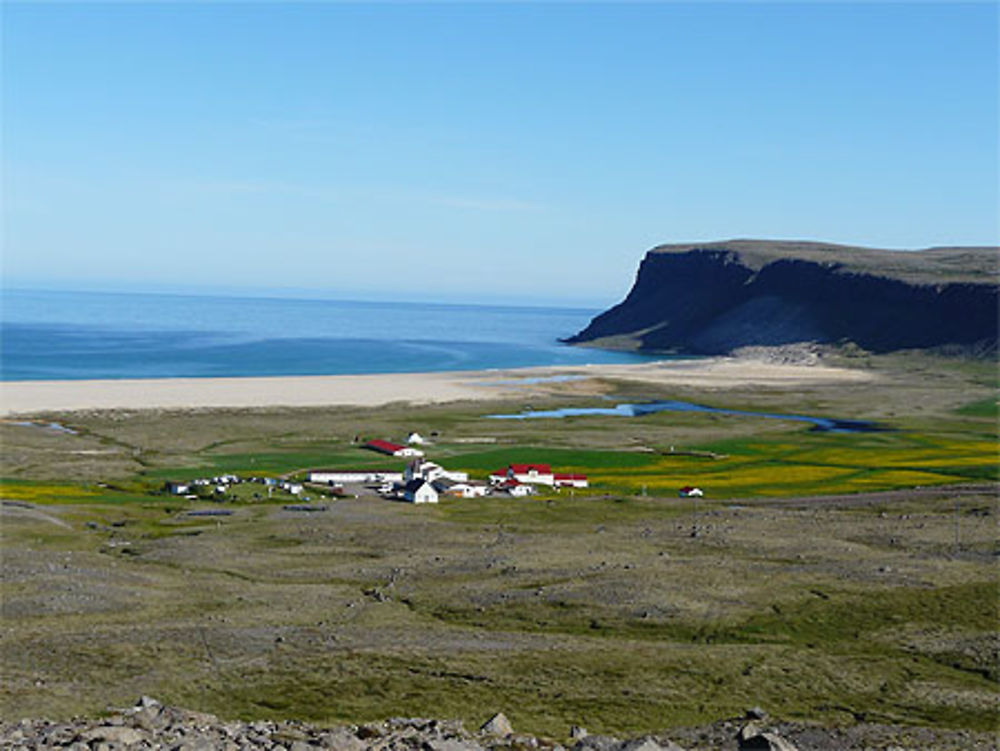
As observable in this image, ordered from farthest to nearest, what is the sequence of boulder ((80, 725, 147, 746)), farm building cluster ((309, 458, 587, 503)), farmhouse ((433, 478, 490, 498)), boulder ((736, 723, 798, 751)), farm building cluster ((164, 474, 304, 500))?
farm building cluster ((309, 458, 587, 503)), farmhouse ((433, 478, 490, 498)), farm building cluster ((164, 474, 304, 500)), boulder ((736, 723, 798, 751)), boulder ((80, 725, 147, 746))

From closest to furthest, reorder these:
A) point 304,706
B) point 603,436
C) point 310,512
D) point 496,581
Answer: point 304,706, point 496,581, point 310,512, point 603,436

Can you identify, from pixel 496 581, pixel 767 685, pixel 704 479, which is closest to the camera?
pixel 767 685

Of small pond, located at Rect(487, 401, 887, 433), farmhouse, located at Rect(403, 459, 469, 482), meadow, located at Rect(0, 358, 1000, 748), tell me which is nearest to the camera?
meadow, located at Rect(0, 358, 1000, 748)

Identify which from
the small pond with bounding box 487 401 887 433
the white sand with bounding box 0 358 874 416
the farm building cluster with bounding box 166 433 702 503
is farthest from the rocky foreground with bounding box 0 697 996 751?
the white sand with bounding box 0 358 874 416

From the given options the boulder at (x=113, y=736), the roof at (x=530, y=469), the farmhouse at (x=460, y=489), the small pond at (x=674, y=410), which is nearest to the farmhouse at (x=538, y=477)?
the roof at (x=530, y=469)

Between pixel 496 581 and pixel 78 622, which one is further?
pixel 496 581

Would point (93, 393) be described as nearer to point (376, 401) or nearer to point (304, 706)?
point (376, 401)

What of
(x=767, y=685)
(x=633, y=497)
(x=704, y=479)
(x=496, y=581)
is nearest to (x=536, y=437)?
(x=704, y=479)

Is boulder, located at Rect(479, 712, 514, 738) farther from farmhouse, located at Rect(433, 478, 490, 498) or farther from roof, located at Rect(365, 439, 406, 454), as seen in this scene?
roof, located at Rect(365, 439, 406, 454)
